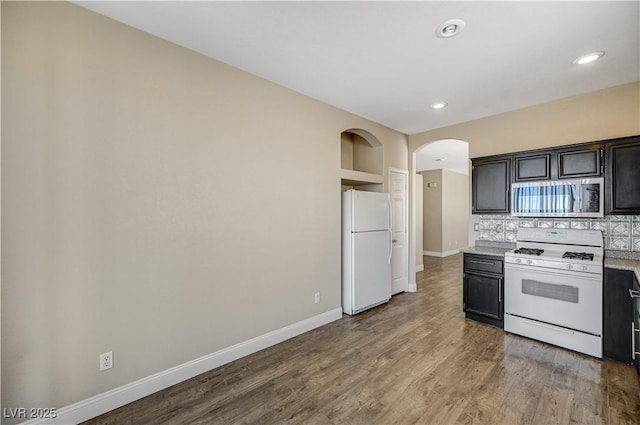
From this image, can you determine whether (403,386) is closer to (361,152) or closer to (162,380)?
(162,380)

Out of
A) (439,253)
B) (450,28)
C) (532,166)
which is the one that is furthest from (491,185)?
(439,253)

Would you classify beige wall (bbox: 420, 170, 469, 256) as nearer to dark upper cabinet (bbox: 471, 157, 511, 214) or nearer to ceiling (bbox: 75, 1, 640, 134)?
dark upper cabinet (bbox: 471, 157, 511, 214)

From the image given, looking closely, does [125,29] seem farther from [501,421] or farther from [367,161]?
[501,421]

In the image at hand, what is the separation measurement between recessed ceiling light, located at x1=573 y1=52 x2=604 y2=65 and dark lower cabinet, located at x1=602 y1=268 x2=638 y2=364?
201 centimetres

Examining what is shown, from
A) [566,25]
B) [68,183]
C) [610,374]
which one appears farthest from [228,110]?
[610,374]

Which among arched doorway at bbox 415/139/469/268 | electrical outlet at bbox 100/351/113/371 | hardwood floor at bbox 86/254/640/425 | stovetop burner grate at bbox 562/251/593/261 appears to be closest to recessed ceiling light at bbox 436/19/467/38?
stovetop burner grate at bbox 562/251/593/261

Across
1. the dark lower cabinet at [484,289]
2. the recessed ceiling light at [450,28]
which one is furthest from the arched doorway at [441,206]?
the recessed ceiling light at [450,28]

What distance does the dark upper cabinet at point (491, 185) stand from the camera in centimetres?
371

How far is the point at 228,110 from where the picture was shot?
2.71 m

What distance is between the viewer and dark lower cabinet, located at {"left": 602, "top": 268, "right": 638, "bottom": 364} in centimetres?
262

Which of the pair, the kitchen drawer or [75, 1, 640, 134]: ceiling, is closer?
[75, 1, 640, 134]: ceiling

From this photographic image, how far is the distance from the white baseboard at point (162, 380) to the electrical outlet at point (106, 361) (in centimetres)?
19

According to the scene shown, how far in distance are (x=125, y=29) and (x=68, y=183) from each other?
1.24 metres

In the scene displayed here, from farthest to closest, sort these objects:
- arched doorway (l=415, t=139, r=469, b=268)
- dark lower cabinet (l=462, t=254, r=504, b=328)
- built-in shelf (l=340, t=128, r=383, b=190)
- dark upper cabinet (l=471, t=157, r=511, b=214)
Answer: arched doorway (l=415, t=139, r=469, b=268)
built-in shelf (l=340, t=128, r=383, b=190)
dark upper cabinet (l=471, t=157, r=511, b=214)
dark lower cabinet (l=462, t=254, r=504, b=328)
